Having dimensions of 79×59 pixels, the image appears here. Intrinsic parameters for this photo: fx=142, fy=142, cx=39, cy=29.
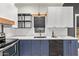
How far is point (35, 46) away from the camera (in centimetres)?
435

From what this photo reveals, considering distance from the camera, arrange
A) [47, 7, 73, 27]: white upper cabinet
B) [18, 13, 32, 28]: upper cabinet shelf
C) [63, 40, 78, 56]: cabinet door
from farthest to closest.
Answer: [18, 13, 32, 28]: upper cabinet shelf → [47, 7, 73, 27]: white upper cabinet → [63, 40, 78, 56]: cabinet door

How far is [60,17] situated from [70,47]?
40.2 inches

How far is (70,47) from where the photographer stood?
426 cm

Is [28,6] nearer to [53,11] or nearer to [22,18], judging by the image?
[22,18]

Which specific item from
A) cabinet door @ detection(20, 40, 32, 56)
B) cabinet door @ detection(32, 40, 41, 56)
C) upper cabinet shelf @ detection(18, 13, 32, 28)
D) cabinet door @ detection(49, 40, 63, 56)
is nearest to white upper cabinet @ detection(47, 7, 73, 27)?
cabinet door @ detection(49, 40, 63, 56)

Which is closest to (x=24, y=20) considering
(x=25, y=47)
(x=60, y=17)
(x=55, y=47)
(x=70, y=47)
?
(x=25, y=47)

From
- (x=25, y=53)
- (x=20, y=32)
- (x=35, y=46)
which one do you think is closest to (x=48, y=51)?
(x=35, y=46)

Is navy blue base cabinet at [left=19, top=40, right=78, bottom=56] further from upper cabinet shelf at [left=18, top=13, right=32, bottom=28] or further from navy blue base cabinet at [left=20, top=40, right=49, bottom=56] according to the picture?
upper cabinet shelf at [left=18, top=13, right=32, bottom=28]

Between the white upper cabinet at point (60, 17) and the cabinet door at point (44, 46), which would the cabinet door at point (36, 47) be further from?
the white upper cabinet at point (60, 17)

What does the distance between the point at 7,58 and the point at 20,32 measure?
16.0 feet

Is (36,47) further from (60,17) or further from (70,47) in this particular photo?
(60,17)

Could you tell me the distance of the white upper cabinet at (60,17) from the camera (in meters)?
4.55

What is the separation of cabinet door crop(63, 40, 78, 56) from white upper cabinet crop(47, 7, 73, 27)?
23.7 inches

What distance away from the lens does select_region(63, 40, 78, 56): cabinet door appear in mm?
4230
